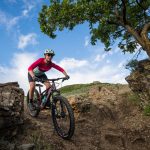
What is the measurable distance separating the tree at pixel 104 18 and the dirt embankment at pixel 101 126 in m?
3.44

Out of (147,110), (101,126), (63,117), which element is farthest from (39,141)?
(147,110)

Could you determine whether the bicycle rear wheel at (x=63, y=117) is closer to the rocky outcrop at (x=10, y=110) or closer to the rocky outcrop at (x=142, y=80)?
the rocky outcrop at (x=10, y=110)

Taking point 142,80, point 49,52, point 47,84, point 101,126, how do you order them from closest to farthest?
point 49,52 < point 47,84 < point 101,126 < point 142,80

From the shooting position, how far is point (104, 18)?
18219 mm

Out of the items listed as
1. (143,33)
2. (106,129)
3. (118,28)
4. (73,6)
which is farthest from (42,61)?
(118,28)

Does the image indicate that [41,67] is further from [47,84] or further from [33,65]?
[47,84]

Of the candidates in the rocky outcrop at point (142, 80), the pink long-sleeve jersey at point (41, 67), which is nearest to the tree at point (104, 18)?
the rocky outcrop at point (142, 80)

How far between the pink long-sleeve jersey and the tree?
571 centimetres

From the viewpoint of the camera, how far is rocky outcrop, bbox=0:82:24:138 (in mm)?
11125

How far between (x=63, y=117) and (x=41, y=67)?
2.72 m

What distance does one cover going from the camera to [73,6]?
18.6 metres

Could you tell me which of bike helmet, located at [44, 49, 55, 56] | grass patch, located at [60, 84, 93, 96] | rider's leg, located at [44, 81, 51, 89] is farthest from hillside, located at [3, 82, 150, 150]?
grass patch, located at [60, 84, 93, 96]

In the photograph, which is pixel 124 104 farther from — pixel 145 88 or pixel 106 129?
pixel 106 129

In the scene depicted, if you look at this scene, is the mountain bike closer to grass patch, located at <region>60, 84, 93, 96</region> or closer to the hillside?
the hillside
